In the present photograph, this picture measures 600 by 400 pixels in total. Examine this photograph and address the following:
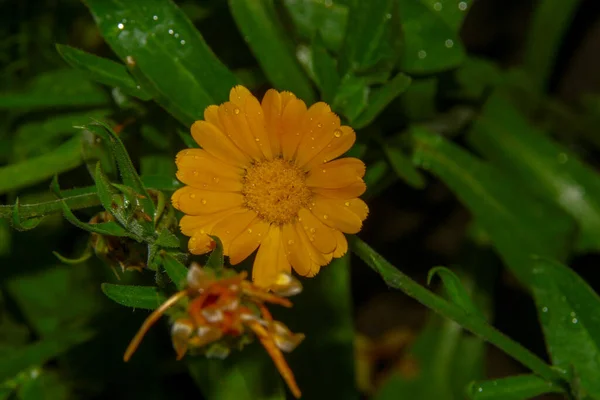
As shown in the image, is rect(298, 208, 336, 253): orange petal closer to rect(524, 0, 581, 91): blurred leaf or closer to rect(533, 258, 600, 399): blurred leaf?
rect(533, 258, 600, 399): blurred leaf

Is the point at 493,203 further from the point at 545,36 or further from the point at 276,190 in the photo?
the point at 276,190

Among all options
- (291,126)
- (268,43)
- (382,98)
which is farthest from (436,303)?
(268,43)

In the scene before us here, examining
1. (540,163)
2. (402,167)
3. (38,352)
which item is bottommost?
(38,352)

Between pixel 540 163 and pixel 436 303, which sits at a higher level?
pixel 436 303

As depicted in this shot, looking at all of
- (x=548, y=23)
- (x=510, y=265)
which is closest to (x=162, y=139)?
(x=510, y=265)

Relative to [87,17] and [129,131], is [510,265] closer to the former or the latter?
[129,131]

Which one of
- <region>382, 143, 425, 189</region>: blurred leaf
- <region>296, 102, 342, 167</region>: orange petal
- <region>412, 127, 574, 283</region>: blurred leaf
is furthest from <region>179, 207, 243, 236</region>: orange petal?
<region>412, 127, 574, 283</region>: blurred leaf
